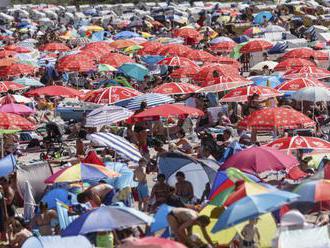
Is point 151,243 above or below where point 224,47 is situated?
above

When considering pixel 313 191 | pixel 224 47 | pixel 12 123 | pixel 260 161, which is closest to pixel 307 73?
pixel 12 123

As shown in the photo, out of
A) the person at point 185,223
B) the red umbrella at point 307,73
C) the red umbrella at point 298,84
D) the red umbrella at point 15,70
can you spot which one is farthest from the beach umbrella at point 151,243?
the red umbrella at point 15,70

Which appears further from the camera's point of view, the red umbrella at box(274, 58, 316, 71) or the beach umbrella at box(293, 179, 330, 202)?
the red umbrella at box(274, 58, 316, 71)

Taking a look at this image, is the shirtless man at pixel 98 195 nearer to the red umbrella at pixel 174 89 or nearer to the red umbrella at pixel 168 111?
the red umbrella at pixel 168 111

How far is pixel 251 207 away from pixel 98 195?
3.81 meters

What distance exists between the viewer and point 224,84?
21.6 m

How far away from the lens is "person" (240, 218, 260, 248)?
34.9 feet

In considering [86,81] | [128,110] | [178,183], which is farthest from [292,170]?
[86,81]

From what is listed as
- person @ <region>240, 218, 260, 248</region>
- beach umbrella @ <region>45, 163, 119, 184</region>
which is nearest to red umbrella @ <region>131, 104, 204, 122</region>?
beach umbrella @ <region>45, 163, 119, 184</region>

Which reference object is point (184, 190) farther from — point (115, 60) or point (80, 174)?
point (115, 60)

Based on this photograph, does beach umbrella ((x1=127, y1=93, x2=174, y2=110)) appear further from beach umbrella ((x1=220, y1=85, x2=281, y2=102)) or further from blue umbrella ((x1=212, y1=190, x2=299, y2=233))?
blue umbrella ((x1=212, y1=190, x2=299, y2=233))

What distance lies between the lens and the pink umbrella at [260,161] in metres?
13.1

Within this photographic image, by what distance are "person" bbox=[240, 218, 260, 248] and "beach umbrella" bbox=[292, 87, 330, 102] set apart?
8.46 metres

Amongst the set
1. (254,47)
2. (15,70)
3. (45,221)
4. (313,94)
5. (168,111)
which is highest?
(45,221)
